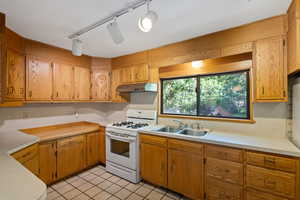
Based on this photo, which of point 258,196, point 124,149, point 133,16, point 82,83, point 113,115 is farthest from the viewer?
point 113,115

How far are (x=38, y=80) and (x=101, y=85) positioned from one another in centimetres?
114

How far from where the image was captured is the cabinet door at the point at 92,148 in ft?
9.05

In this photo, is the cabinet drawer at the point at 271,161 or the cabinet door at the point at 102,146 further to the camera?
the cabinet door at the point at 102,146

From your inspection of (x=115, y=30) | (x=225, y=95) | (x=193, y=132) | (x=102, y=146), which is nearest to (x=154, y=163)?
(x=193, y=132)

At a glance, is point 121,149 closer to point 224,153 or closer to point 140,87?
point 140,87

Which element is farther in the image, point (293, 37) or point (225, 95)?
point (225, 95)

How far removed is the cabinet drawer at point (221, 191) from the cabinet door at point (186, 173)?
0.10 metres

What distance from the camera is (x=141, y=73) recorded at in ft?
9.07

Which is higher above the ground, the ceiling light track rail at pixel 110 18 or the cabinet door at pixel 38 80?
the ceiling light track rail at pixel 110 18

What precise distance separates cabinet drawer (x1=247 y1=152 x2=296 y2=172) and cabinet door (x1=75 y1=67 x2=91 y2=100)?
3.03 meters

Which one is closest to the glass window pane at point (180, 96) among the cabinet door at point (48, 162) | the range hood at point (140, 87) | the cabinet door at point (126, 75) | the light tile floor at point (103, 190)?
the range hood at point (140, 87)

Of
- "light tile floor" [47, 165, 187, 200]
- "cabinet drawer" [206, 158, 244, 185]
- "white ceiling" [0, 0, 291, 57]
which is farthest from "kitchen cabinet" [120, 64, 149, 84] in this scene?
"light tile floor" [47, 165, 187, 200]

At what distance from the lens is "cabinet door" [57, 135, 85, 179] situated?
A: 235 cm

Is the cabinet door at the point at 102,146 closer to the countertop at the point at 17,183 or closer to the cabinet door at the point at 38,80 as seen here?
the cabinet door at the point at 38,80
